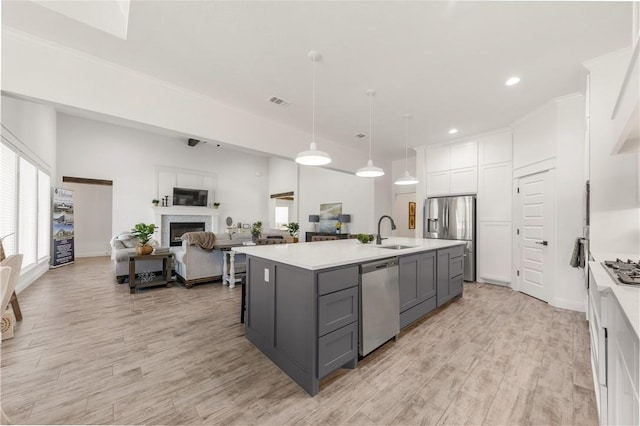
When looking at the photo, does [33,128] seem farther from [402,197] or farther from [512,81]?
[402,197]

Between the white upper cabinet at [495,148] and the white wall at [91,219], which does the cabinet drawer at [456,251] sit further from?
the white wall at [91,219]

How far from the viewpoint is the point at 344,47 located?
2490 mm

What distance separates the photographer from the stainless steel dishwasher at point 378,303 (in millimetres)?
2195

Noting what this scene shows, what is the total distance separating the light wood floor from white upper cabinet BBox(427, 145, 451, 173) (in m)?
3.17

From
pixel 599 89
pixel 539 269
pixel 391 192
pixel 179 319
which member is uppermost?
pixel 599 89

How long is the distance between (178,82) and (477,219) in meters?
5.41

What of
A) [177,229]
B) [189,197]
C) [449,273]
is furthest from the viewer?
A: [189,197]

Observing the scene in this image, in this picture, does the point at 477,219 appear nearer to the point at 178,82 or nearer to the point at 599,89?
the point at 599,89

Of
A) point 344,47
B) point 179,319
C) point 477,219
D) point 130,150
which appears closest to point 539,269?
point 477,219

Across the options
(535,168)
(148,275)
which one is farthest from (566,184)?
(148,275)

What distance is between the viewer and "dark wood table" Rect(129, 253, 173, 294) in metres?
4.15

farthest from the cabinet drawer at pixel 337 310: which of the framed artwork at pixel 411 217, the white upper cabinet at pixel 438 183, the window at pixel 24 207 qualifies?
the framed artwork at pixel 411 217

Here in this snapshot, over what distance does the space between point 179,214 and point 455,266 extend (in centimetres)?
790

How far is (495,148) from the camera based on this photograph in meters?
4.73
